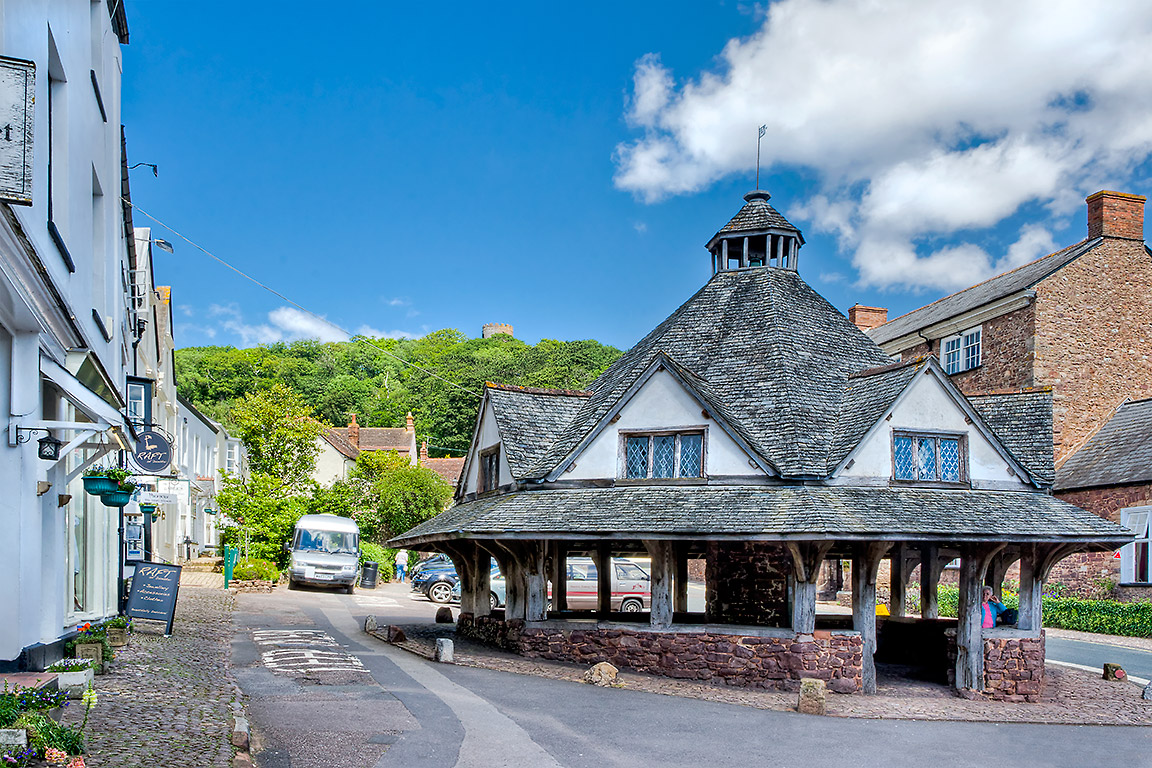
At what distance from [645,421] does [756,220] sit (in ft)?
23.0

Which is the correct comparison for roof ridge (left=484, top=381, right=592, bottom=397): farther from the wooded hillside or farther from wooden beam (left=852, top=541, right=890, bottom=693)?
the wooded hillside

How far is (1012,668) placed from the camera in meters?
15.9

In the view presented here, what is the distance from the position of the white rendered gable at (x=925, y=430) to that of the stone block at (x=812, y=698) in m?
4.33

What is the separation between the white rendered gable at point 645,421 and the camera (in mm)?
17484

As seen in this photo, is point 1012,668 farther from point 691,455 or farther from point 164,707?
point 164,707

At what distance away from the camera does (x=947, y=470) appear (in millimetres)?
17391

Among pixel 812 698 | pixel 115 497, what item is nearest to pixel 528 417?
pixel 812 698

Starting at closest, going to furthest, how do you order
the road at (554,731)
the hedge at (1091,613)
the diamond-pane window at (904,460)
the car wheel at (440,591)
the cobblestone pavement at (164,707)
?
the cobblestone pavement at (164,707)
the road at (554,731)
the diamond-pane window at (904,460)
the hedge at (1091,613)
the car wheel at (440,591)

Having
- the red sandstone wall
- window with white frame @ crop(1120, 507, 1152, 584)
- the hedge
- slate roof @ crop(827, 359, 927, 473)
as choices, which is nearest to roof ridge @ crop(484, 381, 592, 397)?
slate roof @ crop(827, 359, 927, 473)

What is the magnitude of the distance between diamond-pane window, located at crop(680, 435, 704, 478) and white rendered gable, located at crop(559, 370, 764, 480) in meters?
0.21

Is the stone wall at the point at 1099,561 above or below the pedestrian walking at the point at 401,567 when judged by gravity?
above

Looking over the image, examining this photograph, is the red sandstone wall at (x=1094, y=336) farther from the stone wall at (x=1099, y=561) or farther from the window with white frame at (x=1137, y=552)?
the window with white frame at (x=1137, y=552)

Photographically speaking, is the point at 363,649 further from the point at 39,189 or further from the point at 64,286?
the point at 39,189

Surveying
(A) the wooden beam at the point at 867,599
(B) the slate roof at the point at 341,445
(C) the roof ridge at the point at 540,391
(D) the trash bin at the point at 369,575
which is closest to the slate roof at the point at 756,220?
(C) the roof ridge at the point at 540,391
